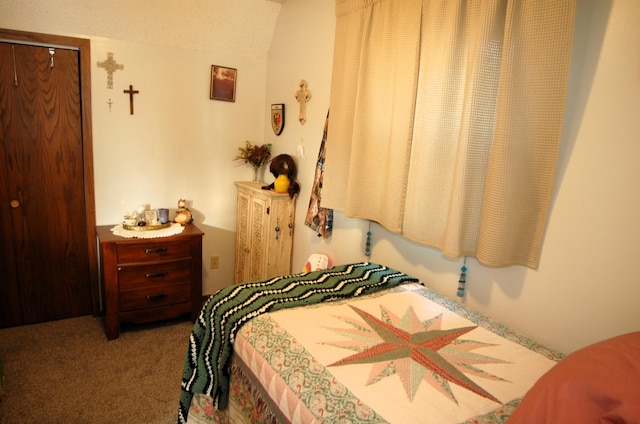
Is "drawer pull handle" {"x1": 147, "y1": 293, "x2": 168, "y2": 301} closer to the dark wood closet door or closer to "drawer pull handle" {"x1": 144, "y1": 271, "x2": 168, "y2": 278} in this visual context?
"drawer pull handle" {"x1": 144, "y1": 271, "x2": 168, "y2": 278}

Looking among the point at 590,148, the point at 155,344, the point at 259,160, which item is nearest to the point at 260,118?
the point at 259,160

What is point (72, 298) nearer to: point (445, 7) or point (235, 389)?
point (235, 389)

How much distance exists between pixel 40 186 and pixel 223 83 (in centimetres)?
143

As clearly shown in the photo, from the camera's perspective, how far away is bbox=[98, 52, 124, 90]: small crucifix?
2.69 meters

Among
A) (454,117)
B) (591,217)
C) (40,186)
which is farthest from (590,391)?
(40,186)

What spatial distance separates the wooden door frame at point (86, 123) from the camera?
2478 millimetres

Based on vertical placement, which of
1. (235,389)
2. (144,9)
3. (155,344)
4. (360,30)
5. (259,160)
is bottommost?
(155,344)

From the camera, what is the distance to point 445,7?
1.62 m

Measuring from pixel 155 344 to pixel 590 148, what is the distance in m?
2.60

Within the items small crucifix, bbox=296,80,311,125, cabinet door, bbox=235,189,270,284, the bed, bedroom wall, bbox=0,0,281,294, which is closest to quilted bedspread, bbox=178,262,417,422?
the bed

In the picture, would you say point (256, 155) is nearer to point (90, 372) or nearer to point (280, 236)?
point (280, 236)

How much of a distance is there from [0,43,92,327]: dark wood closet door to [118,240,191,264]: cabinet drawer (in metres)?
0.51

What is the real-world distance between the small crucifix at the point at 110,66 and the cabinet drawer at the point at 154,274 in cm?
124

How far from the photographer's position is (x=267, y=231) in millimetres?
2750
